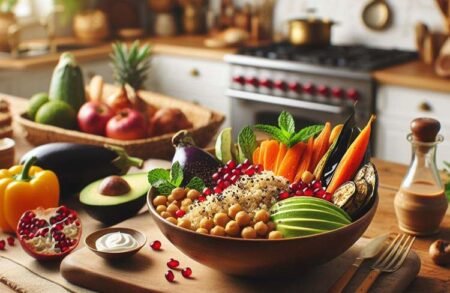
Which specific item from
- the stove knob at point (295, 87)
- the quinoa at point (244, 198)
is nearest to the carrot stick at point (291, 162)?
the quinoa at point (244, 198)

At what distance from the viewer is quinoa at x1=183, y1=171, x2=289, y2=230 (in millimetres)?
1147

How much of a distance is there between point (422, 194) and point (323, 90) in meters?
1.94

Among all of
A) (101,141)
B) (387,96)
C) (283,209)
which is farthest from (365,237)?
(387,96)

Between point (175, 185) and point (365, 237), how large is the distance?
1.30 ft

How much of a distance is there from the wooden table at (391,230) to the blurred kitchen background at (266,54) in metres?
1.35

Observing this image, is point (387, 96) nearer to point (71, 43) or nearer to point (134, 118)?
point (134, 118)

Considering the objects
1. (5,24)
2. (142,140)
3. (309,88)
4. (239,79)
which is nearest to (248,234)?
(142,140)

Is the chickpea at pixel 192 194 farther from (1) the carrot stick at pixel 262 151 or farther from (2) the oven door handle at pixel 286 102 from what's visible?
(2) the oven door handle at pixel 286 102

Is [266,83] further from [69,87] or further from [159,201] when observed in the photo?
[159,201]

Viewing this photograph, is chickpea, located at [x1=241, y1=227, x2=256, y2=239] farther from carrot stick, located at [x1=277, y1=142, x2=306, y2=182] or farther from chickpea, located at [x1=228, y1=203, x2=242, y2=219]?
carrot stick, located at [x1=277, y1=142, x2=306, y2=182]

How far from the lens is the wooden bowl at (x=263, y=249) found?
1074 mm

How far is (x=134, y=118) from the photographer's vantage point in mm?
1868

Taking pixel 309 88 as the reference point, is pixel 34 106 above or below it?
above

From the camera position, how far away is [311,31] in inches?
145
